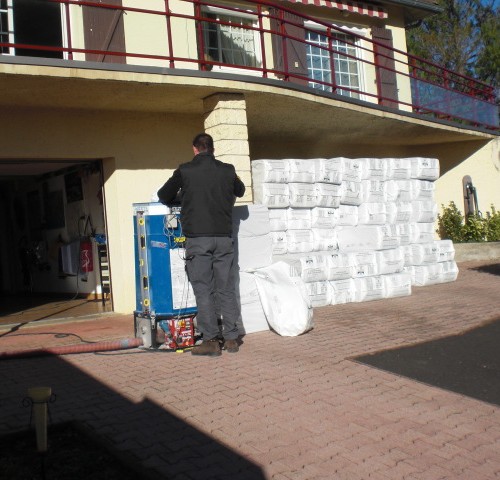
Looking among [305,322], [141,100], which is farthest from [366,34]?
[305,322]

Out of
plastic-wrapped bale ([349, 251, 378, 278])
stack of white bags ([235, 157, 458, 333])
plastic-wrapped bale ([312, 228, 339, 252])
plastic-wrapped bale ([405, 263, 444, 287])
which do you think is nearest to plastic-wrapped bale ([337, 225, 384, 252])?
stack of white bags ([235, 157, 458, 333])

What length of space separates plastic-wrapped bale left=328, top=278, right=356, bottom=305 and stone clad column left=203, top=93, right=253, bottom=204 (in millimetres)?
1717

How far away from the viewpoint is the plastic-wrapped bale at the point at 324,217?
9711mm

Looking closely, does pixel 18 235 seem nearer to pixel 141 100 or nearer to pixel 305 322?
pixel 141 100

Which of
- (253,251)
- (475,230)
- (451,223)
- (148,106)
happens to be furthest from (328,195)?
(451,223)

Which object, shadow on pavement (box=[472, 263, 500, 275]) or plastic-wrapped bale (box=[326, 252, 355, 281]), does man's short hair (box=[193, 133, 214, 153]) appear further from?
shadow on pavement (box=[472, 263, 500, 275])

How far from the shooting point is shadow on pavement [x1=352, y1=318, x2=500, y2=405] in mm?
5203

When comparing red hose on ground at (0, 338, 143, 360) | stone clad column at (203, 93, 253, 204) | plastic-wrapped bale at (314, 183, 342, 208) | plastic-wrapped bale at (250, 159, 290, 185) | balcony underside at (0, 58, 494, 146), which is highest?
balcony underside at (0, 58, 494, 146)

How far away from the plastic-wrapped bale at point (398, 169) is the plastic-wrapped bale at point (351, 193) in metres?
0.81

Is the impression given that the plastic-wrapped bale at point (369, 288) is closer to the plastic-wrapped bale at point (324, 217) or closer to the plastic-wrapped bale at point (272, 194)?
the plastic-wrapped bale at point (324, 217)

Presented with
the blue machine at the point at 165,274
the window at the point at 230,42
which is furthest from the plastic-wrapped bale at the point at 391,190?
the blue machine at the point at 165,274

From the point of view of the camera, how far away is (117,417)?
4527mm

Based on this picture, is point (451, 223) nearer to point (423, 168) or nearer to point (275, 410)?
point (423, 168)

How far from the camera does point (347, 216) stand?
33.6ft
